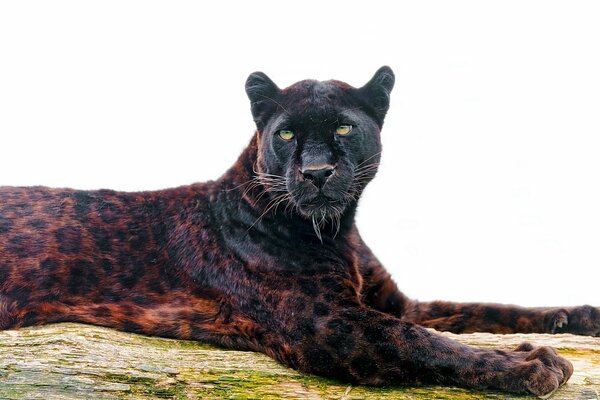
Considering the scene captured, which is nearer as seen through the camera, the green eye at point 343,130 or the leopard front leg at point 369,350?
the leopard front leg at point 369,350

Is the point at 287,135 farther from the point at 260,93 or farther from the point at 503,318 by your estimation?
the point at 503,318

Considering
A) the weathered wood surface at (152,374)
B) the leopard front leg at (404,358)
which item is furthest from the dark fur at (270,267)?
the weathered wood surface at (152,374)

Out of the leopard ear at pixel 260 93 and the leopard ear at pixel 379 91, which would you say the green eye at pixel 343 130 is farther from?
the leopard ear at pixel 260 93

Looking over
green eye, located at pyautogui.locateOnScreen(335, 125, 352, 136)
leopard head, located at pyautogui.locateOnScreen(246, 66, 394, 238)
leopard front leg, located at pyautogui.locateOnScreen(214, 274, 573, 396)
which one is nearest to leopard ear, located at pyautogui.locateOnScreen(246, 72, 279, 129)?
leopard head, located at pyautogui.locateOnScreen(246, 66, 394, 238)

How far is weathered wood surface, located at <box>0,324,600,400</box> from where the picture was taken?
654cm

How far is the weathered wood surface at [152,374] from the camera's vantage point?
6543 mm

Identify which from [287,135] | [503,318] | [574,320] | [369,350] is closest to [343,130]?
[287,135]

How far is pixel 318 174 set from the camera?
7652 millimetres

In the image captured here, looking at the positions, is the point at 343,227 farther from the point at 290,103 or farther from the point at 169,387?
the point at 169,387

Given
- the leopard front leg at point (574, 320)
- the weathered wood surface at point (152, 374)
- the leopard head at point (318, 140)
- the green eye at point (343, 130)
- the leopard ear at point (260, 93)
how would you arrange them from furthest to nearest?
the leopard ear at point (260, 93), the leopard front leg at point (574, 320), the green eye at point (343, 130), the leopard head at point (318, 140), the weathered wood surface at point (152, 374)

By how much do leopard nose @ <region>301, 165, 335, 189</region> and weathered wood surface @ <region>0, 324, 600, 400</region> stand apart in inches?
72.1

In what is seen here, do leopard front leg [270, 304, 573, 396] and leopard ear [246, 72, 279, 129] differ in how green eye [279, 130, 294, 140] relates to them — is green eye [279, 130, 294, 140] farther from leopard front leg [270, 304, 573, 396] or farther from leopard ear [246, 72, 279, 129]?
leopard front leg [270, 304, 573, 396]

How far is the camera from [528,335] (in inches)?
331

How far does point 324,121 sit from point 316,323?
7.22 ft
